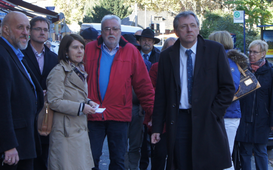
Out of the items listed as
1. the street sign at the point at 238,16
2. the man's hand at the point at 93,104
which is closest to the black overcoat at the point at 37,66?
the man's hand at the point at 93,104

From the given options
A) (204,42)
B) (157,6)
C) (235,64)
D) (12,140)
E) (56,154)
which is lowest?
(56,154)

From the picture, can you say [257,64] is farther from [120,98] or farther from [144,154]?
[144,154]

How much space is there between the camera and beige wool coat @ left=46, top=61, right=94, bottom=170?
10.9 feet

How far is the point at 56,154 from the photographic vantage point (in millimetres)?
3336

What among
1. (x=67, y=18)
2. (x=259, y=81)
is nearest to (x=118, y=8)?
(x=67, y=18)

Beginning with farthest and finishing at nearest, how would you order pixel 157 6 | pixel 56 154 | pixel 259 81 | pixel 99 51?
1. pixel 157 6
2. pixel 259 81
3. pixel 99 51
4. pixel 56 154

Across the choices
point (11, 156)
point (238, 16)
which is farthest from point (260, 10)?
point (11, 156)

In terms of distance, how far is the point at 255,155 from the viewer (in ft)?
14.8

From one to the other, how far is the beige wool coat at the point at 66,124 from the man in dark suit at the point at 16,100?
30cm

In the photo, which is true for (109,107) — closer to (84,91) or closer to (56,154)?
(84,91)

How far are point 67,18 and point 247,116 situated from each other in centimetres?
7056

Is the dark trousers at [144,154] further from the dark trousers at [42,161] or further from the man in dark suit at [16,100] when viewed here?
the man in dark suit at [16,100]

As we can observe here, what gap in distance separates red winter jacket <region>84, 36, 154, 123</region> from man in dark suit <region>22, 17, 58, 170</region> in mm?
549

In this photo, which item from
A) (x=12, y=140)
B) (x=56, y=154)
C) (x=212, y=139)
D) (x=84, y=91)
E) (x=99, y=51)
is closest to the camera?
(x=12, y=140)
